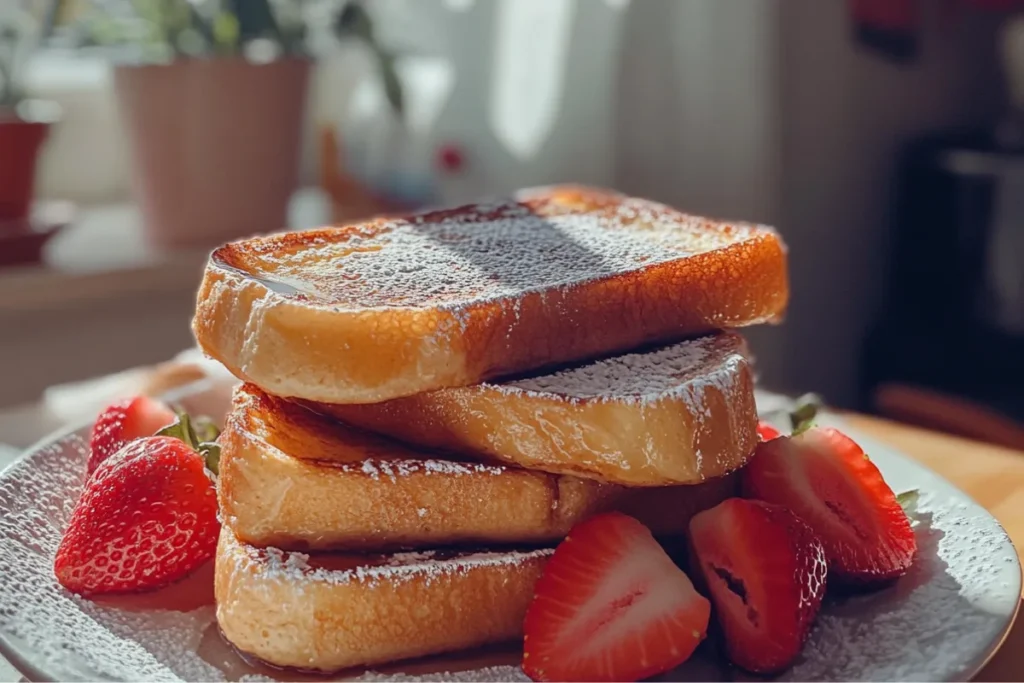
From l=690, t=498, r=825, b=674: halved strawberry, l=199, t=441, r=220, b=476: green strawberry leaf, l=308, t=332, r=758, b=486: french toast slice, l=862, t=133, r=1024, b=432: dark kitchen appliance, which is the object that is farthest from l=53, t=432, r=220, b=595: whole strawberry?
l=862, t=133, r=1024, b=432: dark kitchen appliance

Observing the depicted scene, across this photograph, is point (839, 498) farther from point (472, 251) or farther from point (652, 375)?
point (472, 251)

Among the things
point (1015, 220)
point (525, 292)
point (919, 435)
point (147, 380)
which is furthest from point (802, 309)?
point (525, 292)

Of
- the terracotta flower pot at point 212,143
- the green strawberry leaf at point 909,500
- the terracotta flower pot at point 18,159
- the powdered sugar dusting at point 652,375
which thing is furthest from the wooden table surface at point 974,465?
the terracotta flower pot at point 18,159

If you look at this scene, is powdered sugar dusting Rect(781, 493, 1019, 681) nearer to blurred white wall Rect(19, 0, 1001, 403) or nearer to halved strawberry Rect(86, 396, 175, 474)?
halved strawberry Rect(86, 396, 175, 474)

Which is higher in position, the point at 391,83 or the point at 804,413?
the point at 391,83

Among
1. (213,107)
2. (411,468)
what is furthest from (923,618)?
(213,107)
